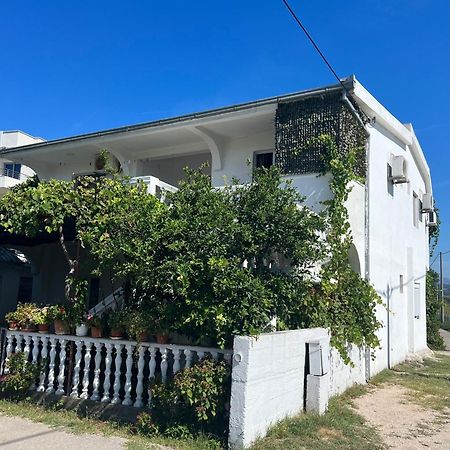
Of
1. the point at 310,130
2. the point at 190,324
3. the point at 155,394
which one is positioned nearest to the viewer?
the point at 155,394

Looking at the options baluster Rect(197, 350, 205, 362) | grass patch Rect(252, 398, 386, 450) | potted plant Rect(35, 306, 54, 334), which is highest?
potted plant Rect(35, 306, 54, 334)

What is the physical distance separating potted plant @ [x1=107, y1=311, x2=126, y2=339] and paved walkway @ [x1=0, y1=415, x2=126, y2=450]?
1425 mm

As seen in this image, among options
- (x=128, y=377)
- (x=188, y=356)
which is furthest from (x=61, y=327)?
(x=188, y=356)

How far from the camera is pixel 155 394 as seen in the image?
5.64 meters

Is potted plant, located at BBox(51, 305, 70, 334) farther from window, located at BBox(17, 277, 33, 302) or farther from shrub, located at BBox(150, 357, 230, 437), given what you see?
window, located at BBox(17, 277, 33, 302)

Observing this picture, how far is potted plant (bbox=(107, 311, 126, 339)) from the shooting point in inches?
255

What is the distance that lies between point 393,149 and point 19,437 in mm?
12570

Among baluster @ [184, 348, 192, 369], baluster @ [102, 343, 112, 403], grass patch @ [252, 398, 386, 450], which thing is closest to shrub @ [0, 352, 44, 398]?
baluster @ [102, 343, 112, 403]

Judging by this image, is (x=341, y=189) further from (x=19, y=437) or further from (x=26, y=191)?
(x=19, y=437)

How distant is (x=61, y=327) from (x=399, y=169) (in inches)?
407

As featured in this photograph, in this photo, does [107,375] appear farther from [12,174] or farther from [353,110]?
[12,174]

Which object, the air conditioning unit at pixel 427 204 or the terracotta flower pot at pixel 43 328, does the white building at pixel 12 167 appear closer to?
the terracotta flower pot at pixel 43 328

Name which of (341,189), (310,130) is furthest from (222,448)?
(310,130)

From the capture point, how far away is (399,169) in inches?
522
